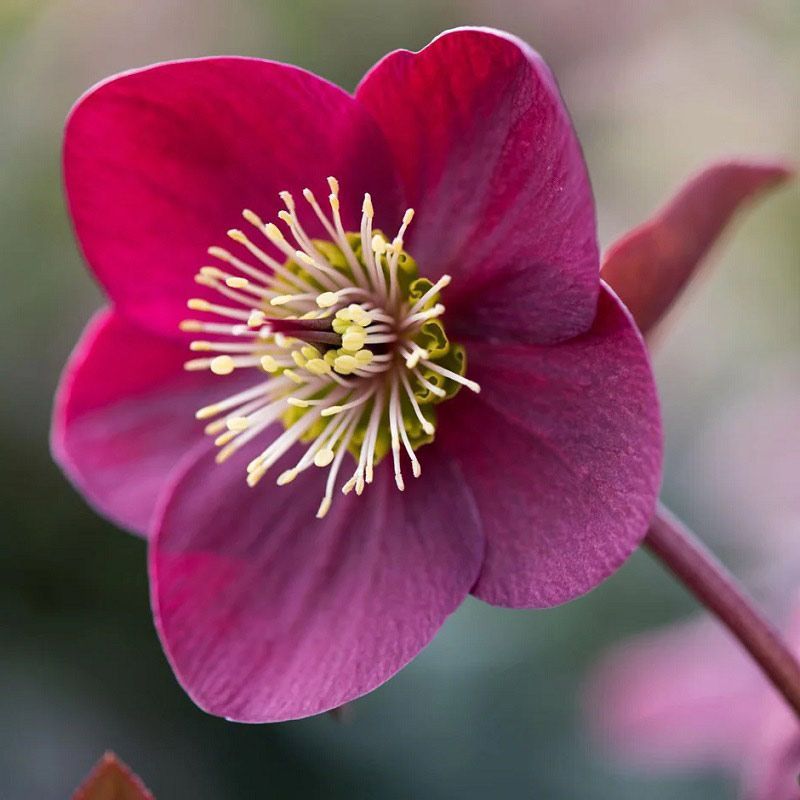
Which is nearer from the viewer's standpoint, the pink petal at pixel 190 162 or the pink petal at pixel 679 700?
the pink petal at pixel 190 162

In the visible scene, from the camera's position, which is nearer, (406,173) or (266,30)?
(406,173)

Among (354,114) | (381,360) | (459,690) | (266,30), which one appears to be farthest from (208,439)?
(266,30)

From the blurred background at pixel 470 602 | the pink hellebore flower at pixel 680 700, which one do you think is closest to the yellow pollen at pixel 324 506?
the pink hellebore flower at pixel 680 700

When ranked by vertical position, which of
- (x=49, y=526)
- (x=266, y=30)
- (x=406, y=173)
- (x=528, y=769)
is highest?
(x=406, y=173)

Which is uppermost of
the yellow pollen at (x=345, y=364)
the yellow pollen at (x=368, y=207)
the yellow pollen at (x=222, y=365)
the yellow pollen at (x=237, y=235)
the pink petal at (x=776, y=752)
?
the yellow pollen at (x=237, y=235)

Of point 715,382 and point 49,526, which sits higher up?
point 49,526

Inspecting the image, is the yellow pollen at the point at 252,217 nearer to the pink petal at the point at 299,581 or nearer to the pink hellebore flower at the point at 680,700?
the pink petal at the point at 299,581

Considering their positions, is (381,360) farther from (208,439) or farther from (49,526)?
(49,526)
